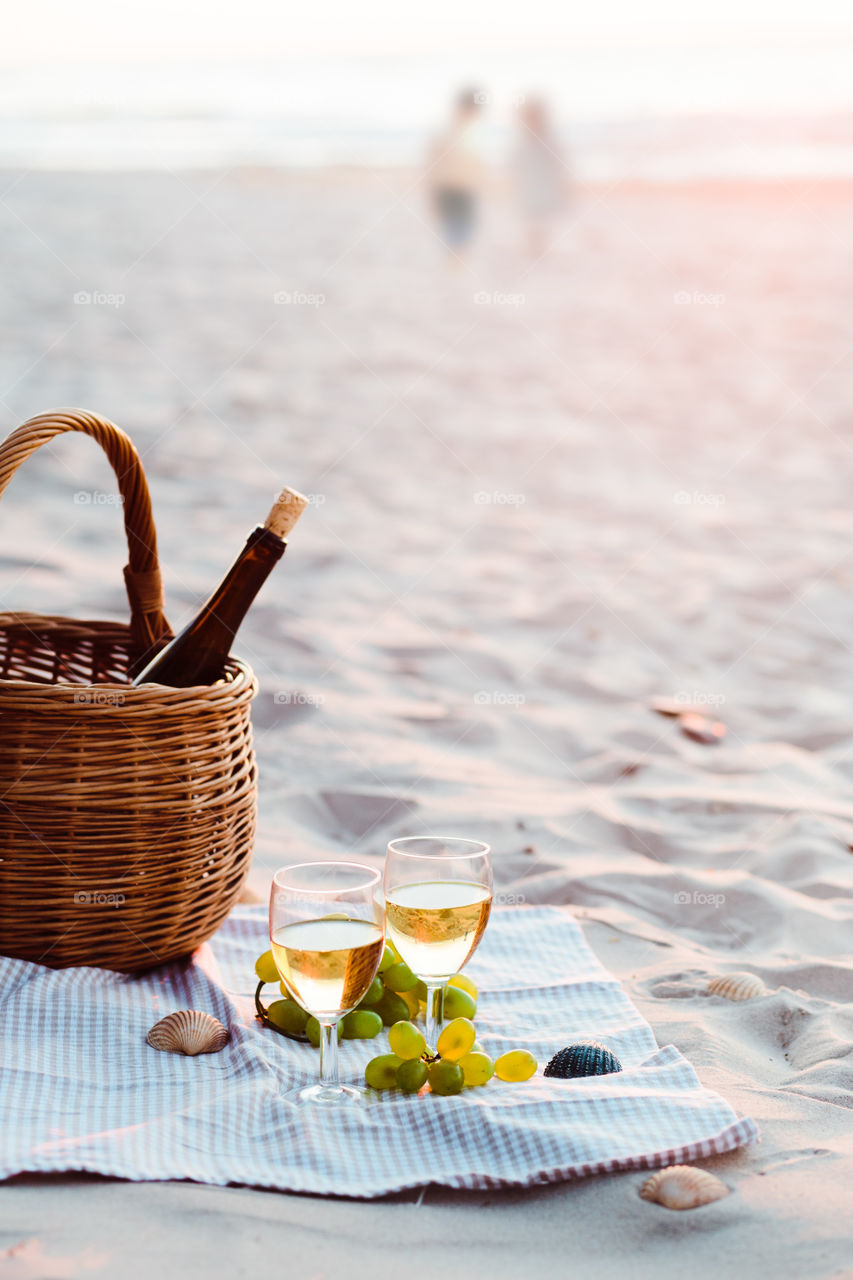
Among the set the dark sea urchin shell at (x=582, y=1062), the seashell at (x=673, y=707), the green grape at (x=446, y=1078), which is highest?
the green grape at (x=446, y=1078)

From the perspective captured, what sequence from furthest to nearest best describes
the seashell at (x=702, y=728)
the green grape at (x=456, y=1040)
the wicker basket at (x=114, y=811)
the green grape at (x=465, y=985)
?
the seashell at (x=702, y=728)
the green grape at (x=465, y=985)
the wicker basket at (x=114, y=811)
the green grape at (x=456, y=1040)

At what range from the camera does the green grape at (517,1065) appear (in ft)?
5.43

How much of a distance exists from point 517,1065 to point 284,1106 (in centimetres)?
31

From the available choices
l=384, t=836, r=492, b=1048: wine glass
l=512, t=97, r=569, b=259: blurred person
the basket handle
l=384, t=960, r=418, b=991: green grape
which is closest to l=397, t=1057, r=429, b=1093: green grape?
l=384, t=836, r=492, b=1048: wine glass

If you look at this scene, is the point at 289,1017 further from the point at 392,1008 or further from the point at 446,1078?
the point at 446,1078

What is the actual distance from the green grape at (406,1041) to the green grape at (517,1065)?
0.11 meters

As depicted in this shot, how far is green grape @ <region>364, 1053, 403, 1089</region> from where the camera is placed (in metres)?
1.62

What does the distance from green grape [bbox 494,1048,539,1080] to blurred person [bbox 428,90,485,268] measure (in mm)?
10356

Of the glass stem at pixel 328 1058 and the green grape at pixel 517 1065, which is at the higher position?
the glass stem at pixel 328 1058

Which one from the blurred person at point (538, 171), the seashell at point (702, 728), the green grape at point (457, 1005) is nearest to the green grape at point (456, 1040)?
the green grape at point (457, 1005)

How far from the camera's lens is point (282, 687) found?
354 centimetres

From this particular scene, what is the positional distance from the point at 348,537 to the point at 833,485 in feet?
8.18

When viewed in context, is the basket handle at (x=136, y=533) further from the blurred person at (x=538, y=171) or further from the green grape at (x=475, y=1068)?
the blurred person at (x=538, y=171)

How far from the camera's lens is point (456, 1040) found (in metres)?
1.64
